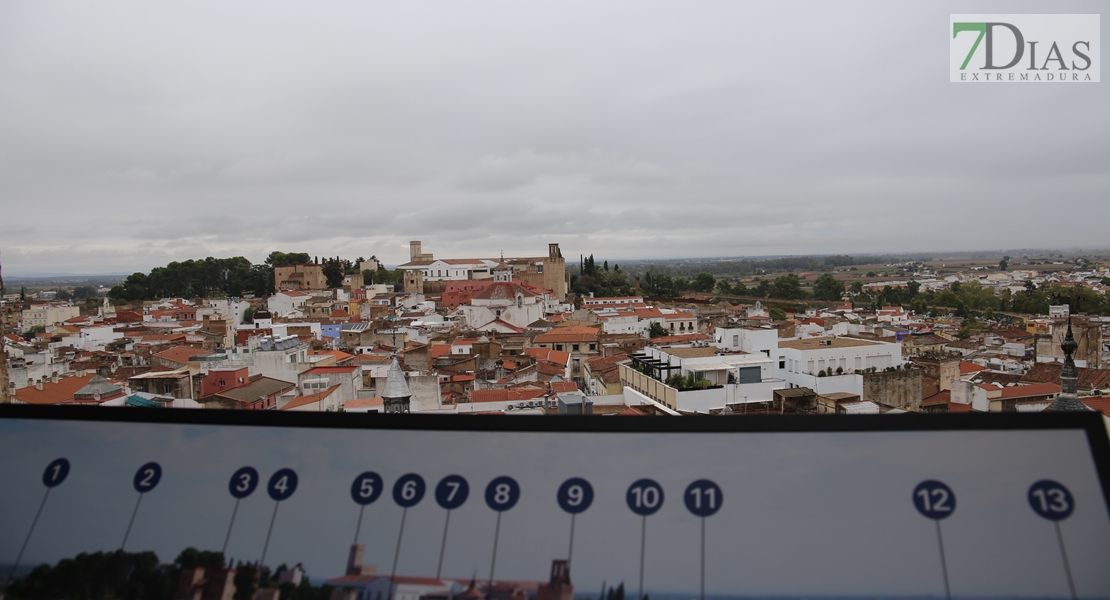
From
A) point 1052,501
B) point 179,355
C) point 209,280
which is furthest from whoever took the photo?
point 209,280

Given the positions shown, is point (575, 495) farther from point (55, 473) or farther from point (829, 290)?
point (829, 290)

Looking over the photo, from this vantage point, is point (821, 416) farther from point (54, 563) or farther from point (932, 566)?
point (54, 563)

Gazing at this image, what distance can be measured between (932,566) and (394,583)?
44.7 inches

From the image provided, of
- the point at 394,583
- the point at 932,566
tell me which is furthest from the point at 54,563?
the point at 932,566

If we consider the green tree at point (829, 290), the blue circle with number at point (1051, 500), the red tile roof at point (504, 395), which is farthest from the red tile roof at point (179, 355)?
the green tree at point (829, 290)

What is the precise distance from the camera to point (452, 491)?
1.50 m

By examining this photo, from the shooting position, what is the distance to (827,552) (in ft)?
4.63

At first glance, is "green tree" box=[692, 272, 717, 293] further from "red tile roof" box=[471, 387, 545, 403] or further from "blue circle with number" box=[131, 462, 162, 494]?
"blue circle with number" box=[131, 462, 162, 494]

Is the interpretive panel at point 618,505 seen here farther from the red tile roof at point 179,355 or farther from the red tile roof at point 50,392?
the red tile roof at point 179,355

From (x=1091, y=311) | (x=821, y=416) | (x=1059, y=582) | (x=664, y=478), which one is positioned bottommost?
(x=1091, y=311)

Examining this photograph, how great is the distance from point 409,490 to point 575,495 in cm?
38

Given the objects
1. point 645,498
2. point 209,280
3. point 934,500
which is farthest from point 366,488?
point 209,280

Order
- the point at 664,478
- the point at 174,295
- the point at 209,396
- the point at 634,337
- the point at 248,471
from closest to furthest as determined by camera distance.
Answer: the point at 664,478 < the point at 248,471 < the point at 209,396 < the point at 634,337 < the point at 174,295

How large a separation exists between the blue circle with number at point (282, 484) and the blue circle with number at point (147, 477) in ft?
0.96
